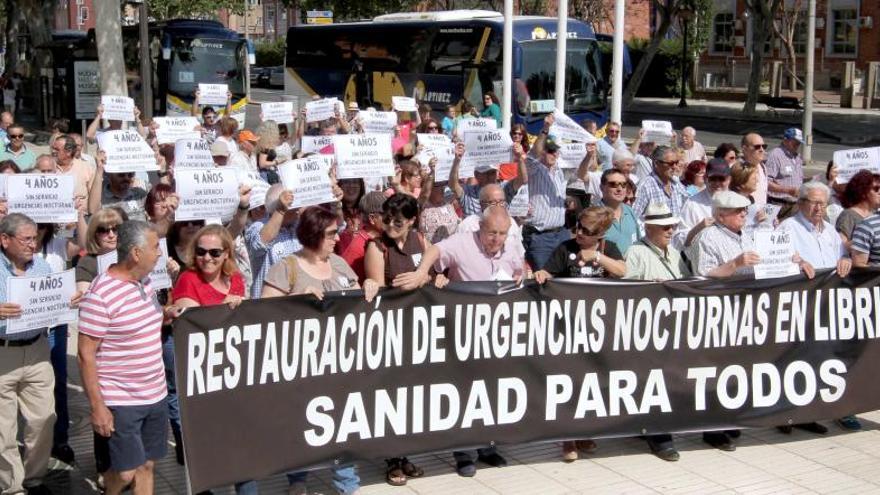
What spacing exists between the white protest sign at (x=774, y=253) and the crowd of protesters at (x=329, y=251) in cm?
8

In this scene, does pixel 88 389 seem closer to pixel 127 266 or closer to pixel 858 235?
pixel 127 266

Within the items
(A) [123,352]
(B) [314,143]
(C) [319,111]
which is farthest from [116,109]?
(A) [123,352]

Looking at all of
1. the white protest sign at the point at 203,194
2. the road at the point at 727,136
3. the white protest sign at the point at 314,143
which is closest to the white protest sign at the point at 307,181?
the white protest sign at the point at 203,194

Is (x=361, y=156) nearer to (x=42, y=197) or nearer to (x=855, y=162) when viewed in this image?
(x=42, y=197)

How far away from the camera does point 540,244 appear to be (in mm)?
9031

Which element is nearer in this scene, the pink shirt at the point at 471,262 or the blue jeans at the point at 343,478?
the blue jeans at the point at 343,478

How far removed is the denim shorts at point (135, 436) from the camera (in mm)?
5438

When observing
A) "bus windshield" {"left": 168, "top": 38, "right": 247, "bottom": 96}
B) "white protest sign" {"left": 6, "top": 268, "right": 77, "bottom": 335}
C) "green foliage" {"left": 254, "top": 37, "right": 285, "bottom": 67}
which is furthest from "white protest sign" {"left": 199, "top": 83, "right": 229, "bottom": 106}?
"green foliage" {"left": 254, "top": 37, "right": 285, "bottom": 67}

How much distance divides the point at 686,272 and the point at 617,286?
76 centimetres

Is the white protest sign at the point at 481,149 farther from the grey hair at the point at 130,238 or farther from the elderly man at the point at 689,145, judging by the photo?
the grey hair at the point at 130,238

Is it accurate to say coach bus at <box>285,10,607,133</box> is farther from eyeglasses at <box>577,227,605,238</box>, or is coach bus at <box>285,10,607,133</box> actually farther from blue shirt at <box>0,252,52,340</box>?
blue shirt at <box>0,252,52,340</box>

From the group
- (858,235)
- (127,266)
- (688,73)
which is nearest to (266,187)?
(127,266)

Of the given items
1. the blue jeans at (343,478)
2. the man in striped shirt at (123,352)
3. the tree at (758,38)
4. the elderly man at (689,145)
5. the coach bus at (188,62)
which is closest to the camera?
the man in striped shirt at (123,352)

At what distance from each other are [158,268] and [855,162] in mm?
5823
